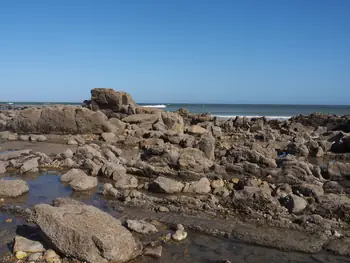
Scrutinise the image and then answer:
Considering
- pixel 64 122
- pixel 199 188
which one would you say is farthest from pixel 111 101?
pixel 199 188

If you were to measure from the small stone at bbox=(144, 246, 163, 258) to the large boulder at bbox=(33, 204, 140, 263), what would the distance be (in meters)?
0.18

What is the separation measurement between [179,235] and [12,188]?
5.52 meters

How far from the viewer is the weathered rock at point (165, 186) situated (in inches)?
411

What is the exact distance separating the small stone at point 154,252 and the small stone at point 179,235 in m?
0.61

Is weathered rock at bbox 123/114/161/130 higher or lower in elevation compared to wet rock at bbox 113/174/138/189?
higher

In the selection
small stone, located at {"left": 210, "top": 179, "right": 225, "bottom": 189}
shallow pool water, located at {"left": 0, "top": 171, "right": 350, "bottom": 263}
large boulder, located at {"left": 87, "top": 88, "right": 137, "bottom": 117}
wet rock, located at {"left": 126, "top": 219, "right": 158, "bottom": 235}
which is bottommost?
shallow pool water, located at {"left": 0, "top": 171, "right": 350, "bottom": 263}

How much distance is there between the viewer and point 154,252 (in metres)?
6.48

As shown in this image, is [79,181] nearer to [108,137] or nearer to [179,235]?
[179,235]

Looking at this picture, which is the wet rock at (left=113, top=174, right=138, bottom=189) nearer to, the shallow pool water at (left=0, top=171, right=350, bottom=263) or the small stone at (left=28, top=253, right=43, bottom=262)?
the shallow pool water at (left=0, top=171, right=350, bottom=263)

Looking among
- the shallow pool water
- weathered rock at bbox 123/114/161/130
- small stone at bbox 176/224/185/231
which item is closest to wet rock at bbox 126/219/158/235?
small stone at bbox 176/224/185/231

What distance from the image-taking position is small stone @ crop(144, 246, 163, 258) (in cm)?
643

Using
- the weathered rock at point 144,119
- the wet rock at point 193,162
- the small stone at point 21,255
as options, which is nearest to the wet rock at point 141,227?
the small stone at point 21,255

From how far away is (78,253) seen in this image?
587 centimetres

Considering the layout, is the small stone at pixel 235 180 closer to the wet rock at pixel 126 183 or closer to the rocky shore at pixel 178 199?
the rocky shore at pixel 178 199
